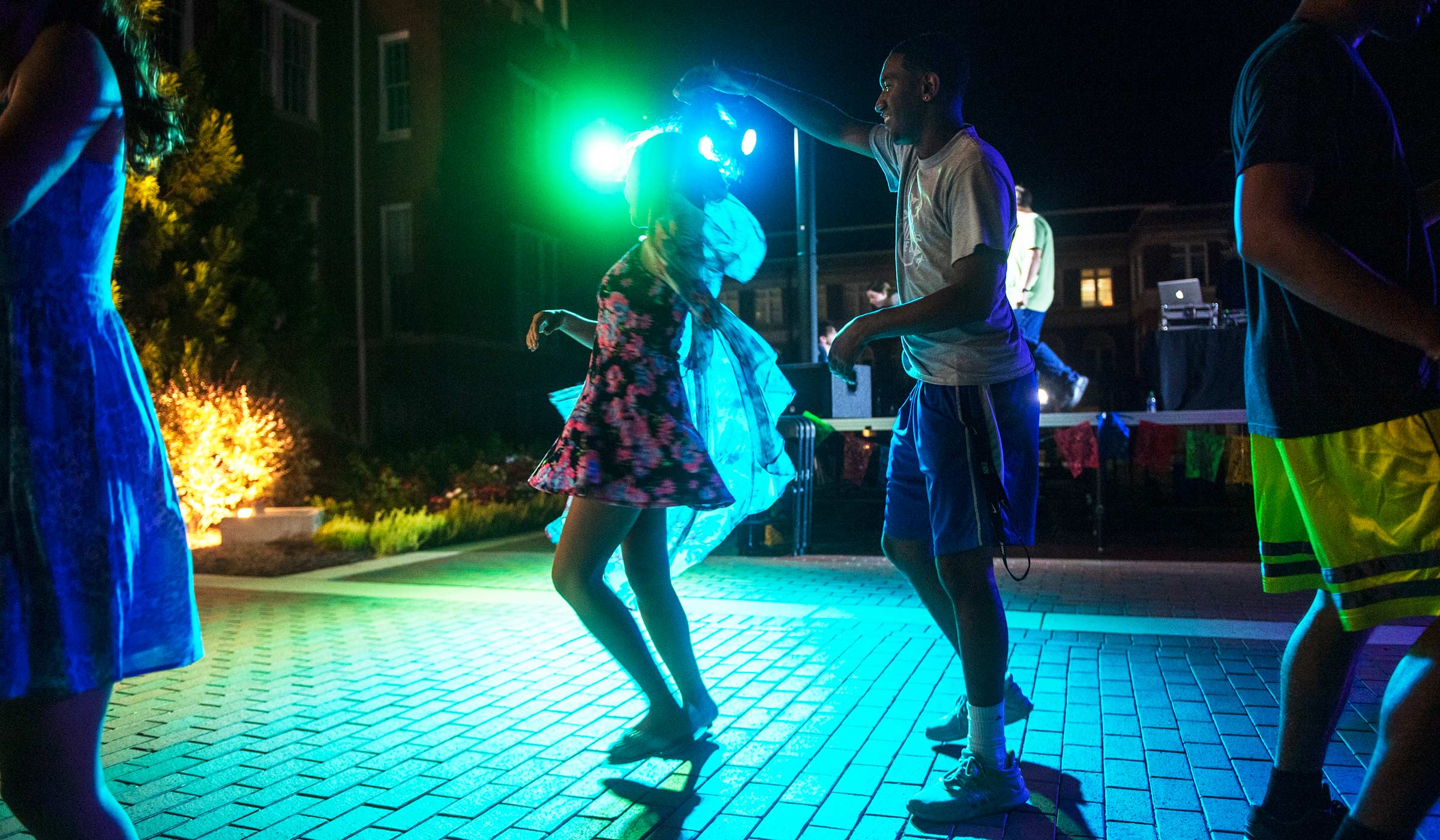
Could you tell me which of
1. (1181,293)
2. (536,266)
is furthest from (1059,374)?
(536,266)

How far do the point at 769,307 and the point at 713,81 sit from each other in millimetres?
46379

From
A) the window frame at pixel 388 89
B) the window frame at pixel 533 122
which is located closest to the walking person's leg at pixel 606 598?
the window frame at pixel 388 89

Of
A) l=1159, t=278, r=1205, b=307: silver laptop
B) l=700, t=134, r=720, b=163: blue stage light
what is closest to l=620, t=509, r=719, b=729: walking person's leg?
l=700, t=134, r=720, b=163: blue stage light

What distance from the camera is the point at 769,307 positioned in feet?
162

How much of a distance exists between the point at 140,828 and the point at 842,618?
3.62 m

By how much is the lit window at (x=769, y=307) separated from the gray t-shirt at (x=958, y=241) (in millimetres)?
45482

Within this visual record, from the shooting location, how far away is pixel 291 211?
10.6 m

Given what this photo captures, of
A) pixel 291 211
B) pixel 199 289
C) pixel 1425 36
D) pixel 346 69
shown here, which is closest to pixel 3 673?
pixel 199 289

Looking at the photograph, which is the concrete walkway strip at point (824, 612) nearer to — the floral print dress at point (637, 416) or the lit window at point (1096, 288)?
the floral print dress at point (637, 416)

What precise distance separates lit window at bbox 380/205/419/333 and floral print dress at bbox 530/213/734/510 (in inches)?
605

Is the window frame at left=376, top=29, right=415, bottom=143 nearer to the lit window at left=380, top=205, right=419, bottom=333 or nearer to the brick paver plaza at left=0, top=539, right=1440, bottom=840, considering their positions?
the lit window at left=380, top=205, right=419, bottom=333

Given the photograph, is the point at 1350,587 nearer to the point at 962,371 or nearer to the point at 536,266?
the point at 962,371

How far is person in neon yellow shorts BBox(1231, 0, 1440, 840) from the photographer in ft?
5.50

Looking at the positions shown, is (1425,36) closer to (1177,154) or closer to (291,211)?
(1177,154)
